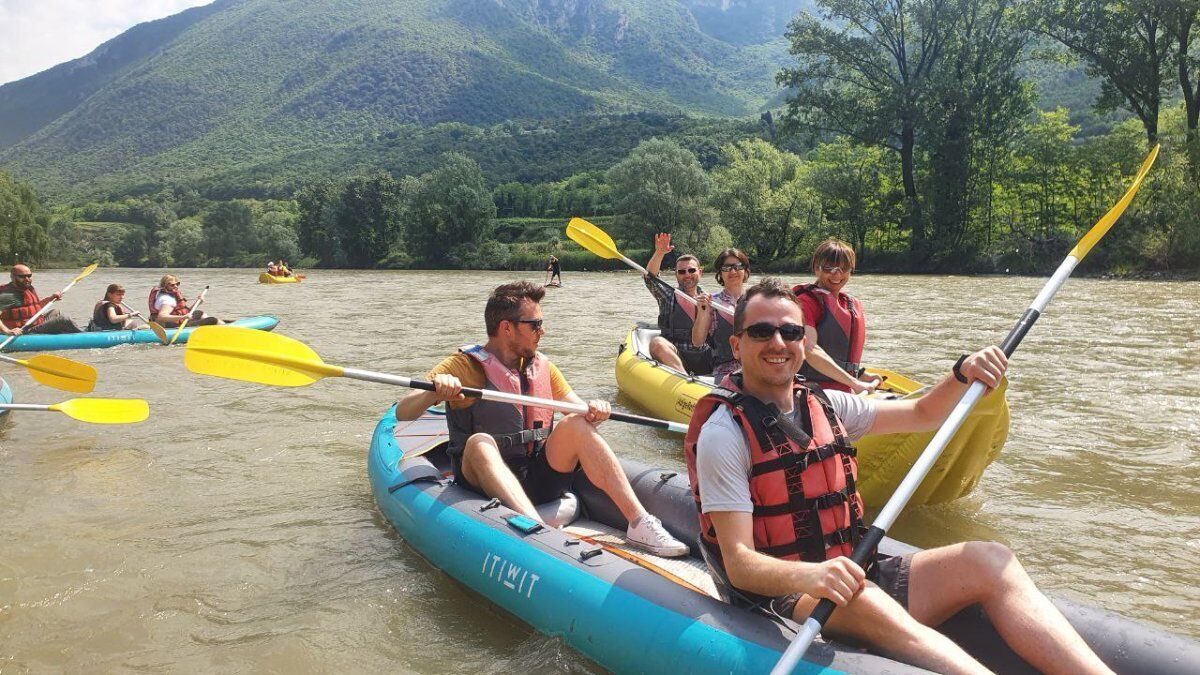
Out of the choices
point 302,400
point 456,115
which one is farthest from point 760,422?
point 456,115

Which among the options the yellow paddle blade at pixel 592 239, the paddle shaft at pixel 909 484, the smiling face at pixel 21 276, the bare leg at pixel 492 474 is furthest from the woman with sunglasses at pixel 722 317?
the smiling face at pixel 21 276

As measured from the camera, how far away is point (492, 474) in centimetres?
335

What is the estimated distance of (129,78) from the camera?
150000mm

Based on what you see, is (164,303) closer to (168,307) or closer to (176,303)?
(168,307)

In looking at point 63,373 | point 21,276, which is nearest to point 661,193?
point 21,276

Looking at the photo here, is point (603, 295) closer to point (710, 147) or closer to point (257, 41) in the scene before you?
point (710, 147)

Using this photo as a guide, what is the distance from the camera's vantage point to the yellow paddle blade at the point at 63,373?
5.62 meters

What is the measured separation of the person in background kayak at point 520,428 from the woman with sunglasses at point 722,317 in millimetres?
2050

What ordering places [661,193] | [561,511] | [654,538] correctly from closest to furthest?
[654,538] < [561,511] < [661,193]

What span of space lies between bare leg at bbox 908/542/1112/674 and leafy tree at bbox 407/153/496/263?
40316 mm

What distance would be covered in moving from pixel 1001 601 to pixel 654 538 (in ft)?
4.75

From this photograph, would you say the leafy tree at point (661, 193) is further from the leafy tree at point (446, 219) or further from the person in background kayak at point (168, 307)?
the person in background kayak at point (168, 307)

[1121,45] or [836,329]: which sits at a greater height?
[1121,45]

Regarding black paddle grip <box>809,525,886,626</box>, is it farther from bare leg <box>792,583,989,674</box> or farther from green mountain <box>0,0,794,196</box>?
green mountain <box>0,0,794,196</box>
